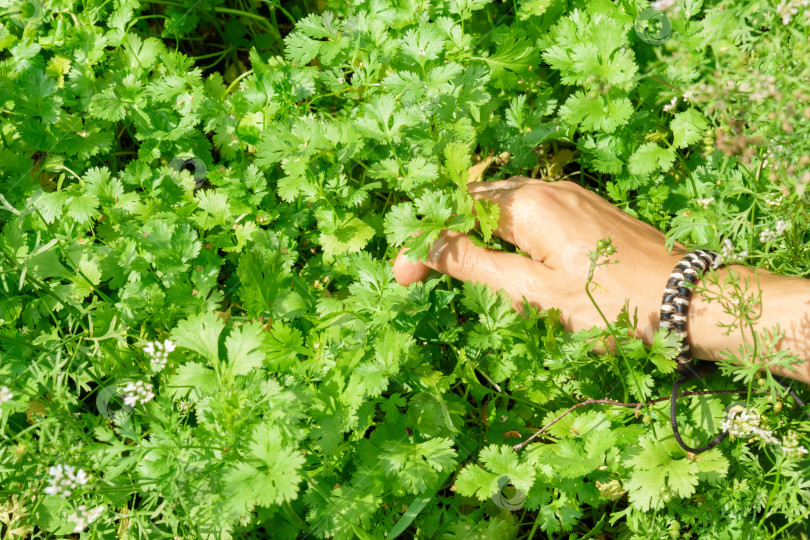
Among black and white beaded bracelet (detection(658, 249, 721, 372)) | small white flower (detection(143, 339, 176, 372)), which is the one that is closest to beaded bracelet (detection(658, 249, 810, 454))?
black and white beaded bracelet (detection(658, 249, 721, 372))

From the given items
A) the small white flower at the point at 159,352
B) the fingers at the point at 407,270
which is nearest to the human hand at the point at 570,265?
the fingers at the point at 407,270

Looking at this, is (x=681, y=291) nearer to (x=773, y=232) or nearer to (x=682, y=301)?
(x=682, y=301)

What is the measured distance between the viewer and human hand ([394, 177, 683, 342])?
264 cm

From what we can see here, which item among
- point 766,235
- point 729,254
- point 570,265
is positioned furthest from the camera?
point 570,265

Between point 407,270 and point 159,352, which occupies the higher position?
point 407,270

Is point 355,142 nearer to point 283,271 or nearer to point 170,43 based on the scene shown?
point 283,271

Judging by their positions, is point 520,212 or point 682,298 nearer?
point 682,298

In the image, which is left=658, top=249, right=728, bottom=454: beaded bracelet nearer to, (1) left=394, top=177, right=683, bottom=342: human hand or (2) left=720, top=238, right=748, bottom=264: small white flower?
(1) left=394, top=177, right=683, bottom=342: human hand

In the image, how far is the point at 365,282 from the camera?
110 inches

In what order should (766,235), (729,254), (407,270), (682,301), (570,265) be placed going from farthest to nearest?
(407,270) → (570,265) → (682,301) → (766,235) → (729,254)

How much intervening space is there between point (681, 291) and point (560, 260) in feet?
1.60

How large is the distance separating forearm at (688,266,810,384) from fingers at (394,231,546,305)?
0.64 meters

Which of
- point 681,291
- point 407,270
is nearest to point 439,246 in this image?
point 407,270

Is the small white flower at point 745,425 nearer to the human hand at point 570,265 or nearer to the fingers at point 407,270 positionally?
the human hand at point 570,265
